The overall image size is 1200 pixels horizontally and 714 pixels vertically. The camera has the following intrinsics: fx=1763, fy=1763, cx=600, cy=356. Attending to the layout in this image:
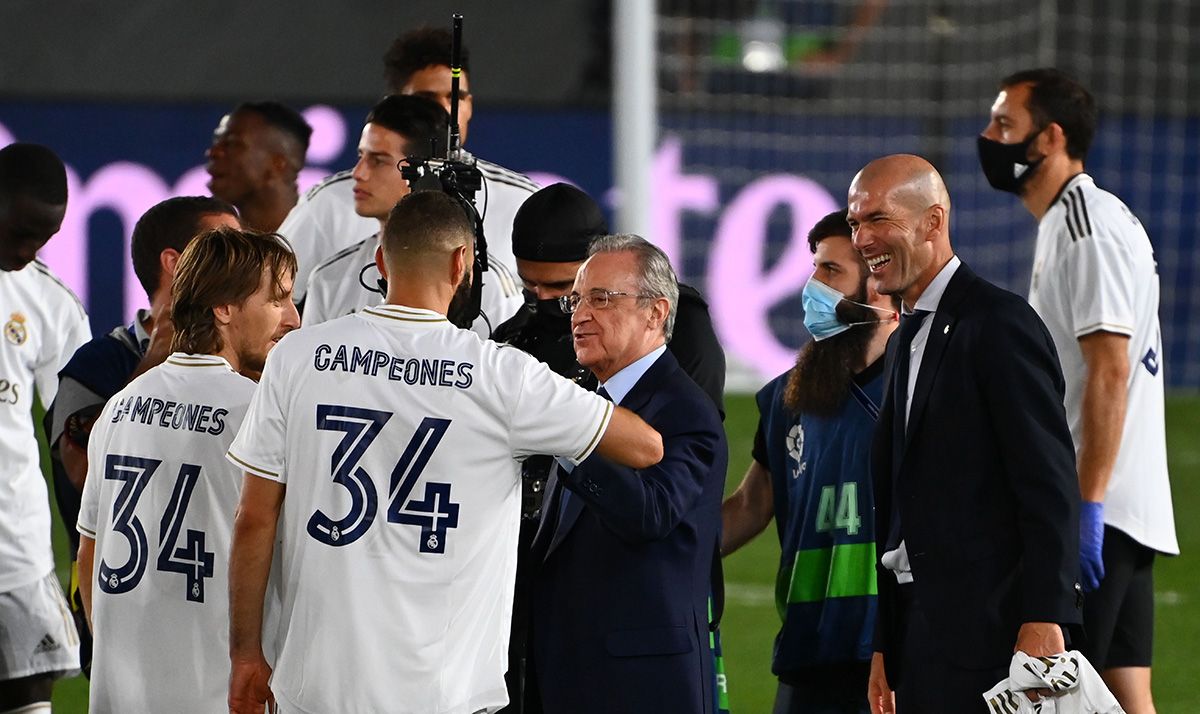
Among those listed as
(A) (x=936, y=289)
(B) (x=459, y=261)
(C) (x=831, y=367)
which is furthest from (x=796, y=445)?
(B) (x=459, y=261)

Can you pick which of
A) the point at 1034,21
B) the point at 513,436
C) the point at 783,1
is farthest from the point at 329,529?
the point at 1034,21

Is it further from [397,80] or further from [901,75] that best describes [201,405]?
[901,75]

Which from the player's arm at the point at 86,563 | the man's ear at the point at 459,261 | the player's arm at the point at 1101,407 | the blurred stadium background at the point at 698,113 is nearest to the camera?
the man's ear at the point at 459,261

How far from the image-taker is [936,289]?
3.77 m

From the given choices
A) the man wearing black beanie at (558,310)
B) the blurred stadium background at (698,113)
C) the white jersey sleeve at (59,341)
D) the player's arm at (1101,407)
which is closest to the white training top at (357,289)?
the man wearing black beanie at (558,310)

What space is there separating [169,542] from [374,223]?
2241 mm

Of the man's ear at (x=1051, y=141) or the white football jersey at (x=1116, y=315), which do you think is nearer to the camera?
the white football jersey at (x=1116, y=315)

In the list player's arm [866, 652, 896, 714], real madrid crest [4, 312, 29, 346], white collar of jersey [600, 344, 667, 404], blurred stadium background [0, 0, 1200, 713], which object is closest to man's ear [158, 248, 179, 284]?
real madrid crest [4, 312, 29, 346]

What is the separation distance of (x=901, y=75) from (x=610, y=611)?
11.6 meters

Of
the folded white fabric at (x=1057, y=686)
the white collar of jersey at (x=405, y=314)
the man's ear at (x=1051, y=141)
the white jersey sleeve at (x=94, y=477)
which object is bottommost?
the folded white fabric at (x=1057, y=686)

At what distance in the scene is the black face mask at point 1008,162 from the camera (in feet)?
16.9

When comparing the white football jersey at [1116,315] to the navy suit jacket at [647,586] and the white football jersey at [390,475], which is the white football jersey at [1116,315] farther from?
the white football jersey at [390,475]

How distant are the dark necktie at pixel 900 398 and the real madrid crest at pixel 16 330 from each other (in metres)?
2.47

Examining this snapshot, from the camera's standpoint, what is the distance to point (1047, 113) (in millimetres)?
5113
